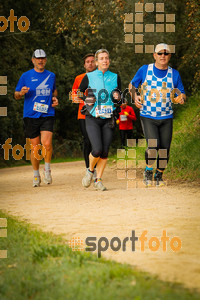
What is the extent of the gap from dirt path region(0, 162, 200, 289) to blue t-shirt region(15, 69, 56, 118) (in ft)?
4.52

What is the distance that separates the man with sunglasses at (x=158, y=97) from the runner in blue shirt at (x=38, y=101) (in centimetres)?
170

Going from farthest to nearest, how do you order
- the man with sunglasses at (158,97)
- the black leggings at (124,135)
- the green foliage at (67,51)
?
the green foliage at (67,51) < the black leggings at (124,135) < the man with sunglasses at (158,97)

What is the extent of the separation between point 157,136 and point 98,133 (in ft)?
3.31

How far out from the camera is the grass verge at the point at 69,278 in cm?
368

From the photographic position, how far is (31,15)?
24.8 meters

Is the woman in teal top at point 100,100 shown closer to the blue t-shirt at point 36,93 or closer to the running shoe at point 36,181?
the blue t-shirt at point 36,93

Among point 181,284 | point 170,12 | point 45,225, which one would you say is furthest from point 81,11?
point 170,12

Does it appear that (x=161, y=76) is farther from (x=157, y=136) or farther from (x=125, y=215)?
(x=125, y=215)

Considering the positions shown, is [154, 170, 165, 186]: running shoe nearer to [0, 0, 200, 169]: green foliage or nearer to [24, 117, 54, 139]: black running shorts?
[24, 117, 54, 139]: black running shorts

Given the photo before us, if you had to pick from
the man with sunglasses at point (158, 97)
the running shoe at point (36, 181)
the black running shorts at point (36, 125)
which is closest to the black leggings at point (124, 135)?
the running shoe at point (36, 181)

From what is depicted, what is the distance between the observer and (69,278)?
407 cm

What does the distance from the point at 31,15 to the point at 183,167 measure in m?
15.0

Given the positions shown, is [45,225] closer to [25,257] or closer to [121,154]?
[25,257]

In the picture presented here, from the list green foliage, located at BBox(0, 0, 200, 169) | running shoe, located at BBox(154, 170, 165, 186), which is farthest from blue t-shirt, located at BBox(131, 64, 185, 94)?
green foliage, located at BBox(0, 0, 200, 169)
